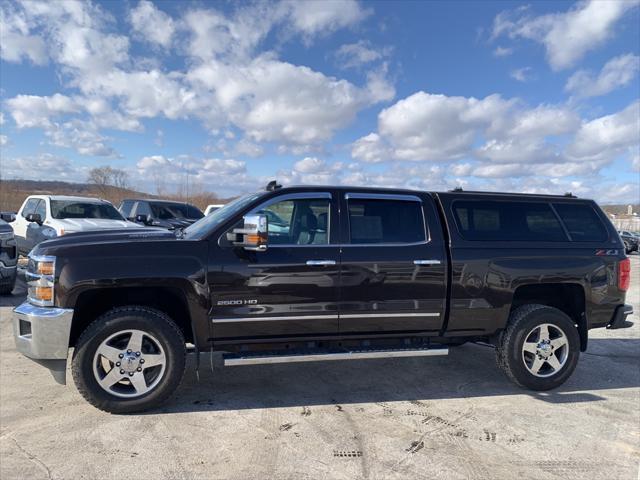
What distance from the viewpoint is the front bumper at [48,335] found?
341 cm

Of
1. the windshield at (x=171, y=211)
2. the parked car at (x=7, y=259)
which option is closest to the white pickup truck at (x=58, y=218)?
the parked car at (x=7, y=259)

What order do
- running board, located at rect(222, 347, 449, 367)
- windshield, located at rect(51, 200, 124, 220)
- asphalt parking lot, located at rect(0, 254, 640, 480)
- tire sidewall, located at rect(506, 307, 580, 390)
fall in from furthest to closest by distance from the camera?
windshield, located at rect(51, 200, 124, 220)
tire sidewall, located at rect(506, 307, 580, 390)
running board, located at rect(222, 347, 449, 367)
asphalt parking lot, located at rect(0, 254, 640, 480)

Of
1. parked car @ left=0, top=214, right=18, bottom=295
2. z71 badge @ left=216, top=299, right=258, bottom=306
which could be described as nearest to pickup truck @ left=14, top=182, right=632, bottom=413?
z71 badge @ left=216, top=299, right=258, bottom=306

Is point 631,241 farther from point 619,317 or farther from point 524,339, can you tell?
point 524,339

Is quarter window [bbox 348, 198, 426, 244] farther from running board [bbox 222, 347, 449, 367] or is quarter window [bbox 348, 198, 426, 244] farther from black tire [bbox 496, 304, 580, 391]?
black tire [bbox 496, 304, 580, 391]

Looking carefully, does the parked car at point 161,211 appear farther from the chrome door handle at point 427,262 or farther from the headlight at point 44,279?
the chrome door handle at point 427,262

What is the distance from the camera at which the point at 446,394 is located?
421cm

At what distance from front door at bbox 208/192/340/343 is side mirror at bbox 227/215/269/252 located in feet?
0.30

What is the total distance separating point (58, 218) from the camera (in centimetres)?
965

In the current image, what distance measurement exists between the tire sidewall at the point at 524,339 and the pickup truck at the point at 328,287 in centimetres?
1

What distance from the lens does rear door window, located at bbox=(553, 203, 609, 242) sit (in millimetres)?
4532

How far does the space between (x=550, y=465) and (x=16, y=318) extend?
13.9 feet

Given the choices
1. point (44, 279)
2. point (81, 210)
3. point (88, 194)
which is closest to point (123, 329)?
point (44, 279)

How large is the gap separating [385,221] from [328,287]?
0.86 meters
